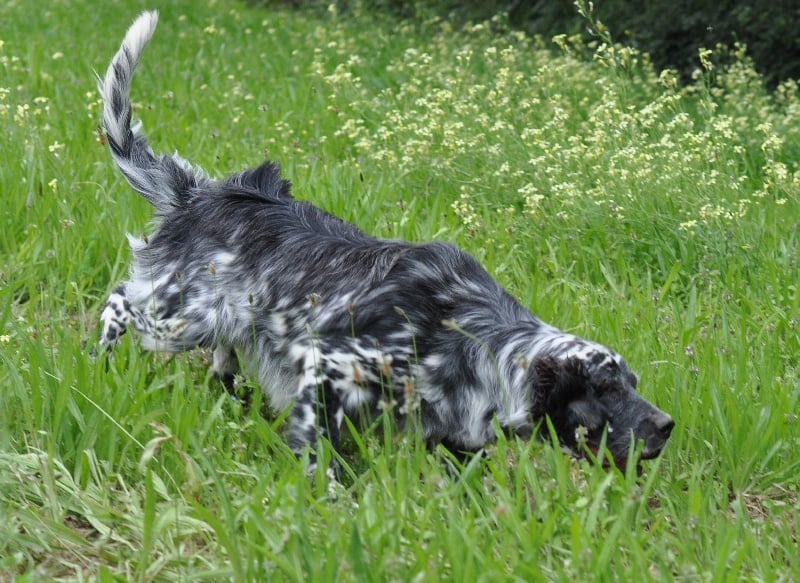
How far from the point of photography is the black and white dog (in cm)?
345

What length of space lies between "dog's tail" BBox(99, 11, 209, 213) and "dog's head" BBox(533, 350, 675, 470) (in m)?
1.93

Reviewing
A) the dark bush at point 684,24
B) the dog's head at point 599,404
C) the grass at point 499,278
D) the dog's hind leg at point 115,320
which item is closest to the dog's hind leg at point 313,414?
the grass at point 499,278

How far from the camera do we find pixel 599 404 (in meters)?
Answer: 3.43

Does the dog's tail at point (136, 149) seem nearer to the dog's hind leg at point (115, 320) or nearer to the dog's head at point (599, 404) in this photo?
the dog's hind leg at point (115, 320)

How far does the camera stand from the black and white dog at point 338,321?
3445mm

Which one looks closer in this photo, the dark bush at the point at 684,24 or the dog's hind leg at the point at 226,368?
the dog's hind leg at the point at 226,368

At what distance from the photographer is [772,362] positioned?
13.9ft

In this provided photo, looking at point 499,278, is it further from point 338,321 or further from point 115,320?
point 115,320

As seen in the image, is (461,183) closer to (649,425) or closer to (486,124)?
(486,124)

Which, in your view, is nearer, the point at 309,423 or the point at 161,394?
the point at 309,423

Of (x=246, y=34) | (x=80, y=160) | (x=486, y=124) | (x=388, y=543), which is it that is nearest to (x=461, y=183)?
(x=486, y=124)

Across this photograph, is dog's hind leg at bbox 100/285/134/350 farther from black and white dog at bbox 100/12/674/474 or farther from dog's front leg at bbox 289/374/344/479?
dog's front leg at bbox 289/374/344/479

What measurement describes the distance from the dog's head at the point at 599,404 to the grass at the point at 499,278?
4.9 inches

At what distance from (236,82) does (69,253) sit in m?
4.19
